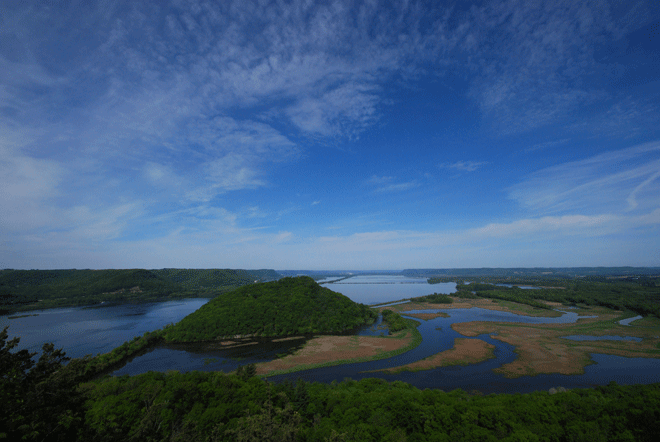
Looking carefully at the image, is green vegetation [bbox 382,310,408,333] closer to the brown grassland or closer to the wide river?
the brown grassland

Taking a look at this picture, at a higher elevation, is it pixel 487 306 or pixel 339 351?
pixel 339 351

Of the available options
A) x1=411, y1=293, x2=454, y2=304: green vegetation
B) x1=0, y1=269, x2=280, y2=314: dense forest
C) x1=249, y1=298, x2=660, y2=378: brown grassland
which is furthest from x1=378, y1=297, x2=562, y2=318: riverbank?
x1=0, y1=269, x2=280, y2=314: dense forest

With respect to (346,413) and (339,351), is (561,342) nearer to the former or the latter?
(339,351)

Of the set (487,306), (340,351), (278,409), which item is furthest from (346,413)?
(487,306)

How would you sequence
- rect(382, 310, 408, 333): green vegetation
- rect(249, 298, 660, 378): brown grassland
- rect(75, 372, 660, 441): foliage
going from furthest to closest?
rect(382, 310, 408, 333): green vegetation, rect(249, 298, 660, 378): brown grassland, rect(75, 372, 660, 441): foliage

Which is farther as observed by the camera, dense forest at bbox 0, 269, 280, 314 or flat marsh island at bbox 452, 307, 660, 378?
dense forest at bbox 0, 269, 280, 314

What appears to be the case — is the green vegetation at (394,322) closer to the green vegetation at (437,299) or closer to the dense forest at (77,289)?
the green vegetation at (437,299)

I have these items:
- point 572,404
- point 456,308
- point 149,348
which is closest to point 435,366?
point 572,404
